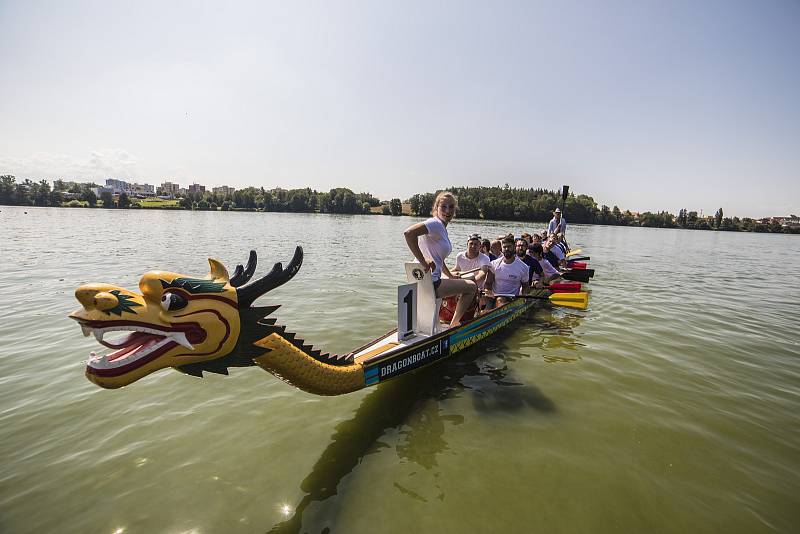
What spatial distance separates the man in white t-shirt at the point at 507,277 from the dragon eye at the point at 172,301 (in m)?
7.10

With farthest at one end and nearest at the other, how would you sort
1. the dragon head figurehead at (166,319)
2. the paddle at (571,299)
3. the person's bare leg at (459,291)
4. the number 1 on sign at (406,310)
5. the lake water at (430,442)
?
the paddle at (571,299) < the person's bare leg at (459,291) < the number 1 on sign at (406,310) < the lake water at (430,442) < the dragon head figurehead at (166,319)

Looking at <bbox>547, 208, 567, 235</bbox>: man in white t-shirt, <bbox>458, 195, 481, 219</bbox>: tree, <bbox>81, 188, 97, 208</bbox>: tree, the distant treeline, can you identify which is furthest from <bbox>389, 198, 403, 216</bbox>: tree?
<bbox>547, 208, 567, 235</bbox>: man in white t-shirt

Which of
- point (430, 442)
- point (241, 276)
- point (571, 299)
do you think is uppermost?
point (241, 276)

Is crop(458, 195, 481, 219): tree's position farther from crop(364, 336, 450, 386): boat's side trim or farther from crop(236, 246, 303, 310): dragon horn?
crop(236, 246, 303, 310): dragon horn

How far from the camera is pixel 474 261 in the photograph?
8617 mm

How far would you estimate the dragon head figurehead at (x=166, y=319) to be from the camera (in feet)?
8.71

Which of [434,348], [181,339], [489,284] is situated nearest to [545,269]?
[489,284]

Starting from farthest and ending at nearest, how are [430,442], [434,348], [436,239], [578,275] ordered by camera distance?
[578,275] → [434,348] → [436,239] → [430,442]

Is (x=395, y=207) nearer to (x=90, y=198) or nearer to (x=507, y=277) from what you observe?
(x=90, y=198)

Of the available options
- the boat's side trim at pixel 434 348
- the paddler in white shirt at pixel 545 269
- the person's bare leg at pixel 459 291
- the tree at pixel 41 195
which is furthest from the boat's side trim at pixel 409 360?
the tree at pixel 41 195

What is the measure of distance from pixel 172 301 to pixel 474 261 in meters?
6.83

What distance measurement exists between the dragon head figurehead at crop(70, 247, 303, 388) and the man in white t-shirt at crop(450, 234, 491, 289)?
5.67m

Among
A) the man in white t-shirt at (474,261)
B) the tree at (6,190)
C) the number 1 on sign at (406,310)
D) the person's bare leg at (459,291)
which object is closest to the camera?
the number 1 on sign at (406,310)

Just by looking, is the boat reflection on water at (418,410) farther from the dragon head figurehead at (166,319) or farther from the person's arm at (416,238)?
the person's arm at (416,238)
